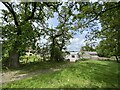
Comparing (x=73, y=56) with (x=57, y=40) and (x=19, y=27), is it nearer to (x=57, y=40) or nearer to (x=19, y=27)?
(x=57, y=40)

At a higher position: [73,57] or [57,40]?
[57,40]

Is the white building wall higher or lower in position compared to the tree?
lower

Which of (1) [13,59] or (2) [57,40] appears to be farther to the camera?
(2) [57,40]

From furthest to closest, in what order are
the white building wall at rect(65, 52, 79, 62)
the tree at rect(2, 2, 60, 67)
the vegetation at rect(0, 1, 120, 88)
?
the white building wall at rect(65, 52, 79, 62)
the tree at rect(2, 2, 60, 67)
the vegetation at rect(0, 1, 120, 88)

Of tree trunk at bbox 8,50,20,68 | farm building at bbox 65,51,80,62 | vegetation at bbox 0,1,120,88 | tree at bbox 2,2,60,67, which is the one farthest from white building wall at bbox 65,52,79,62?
tree trunk at bbox 8,50,20,68

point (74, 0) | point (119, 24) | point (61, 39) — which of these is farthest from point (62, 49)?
point (74, 0)

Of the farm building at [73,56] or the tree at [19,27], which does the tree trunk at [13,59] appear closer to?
the tree at [19,27]

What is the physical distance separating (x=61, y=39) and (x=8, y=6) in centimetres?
873

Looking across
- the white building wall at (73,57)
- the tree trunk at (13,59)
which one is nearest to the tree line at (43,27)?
the tree trunk at (13,59)

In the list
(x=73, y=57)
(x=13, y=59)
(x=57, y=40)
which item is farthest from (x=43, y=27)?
(x=73, y=57)

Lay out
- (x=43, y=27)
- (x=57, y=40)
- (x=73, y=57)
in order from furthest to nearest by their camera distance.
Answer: (x=73, y=57)
(x=57, y=40)
(x=43, y=27)

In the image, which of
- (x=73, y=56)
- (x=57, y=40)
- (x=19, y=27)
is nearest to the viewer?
(x=19, y=27)

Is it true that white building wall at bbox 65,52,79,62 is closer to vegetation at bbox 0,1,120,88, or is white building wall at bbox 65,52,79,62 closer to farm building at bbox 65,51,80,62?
farm building at bbox 65,51,80,62

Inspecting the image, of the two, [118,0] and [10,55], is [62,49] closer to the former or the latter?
[10,55]
